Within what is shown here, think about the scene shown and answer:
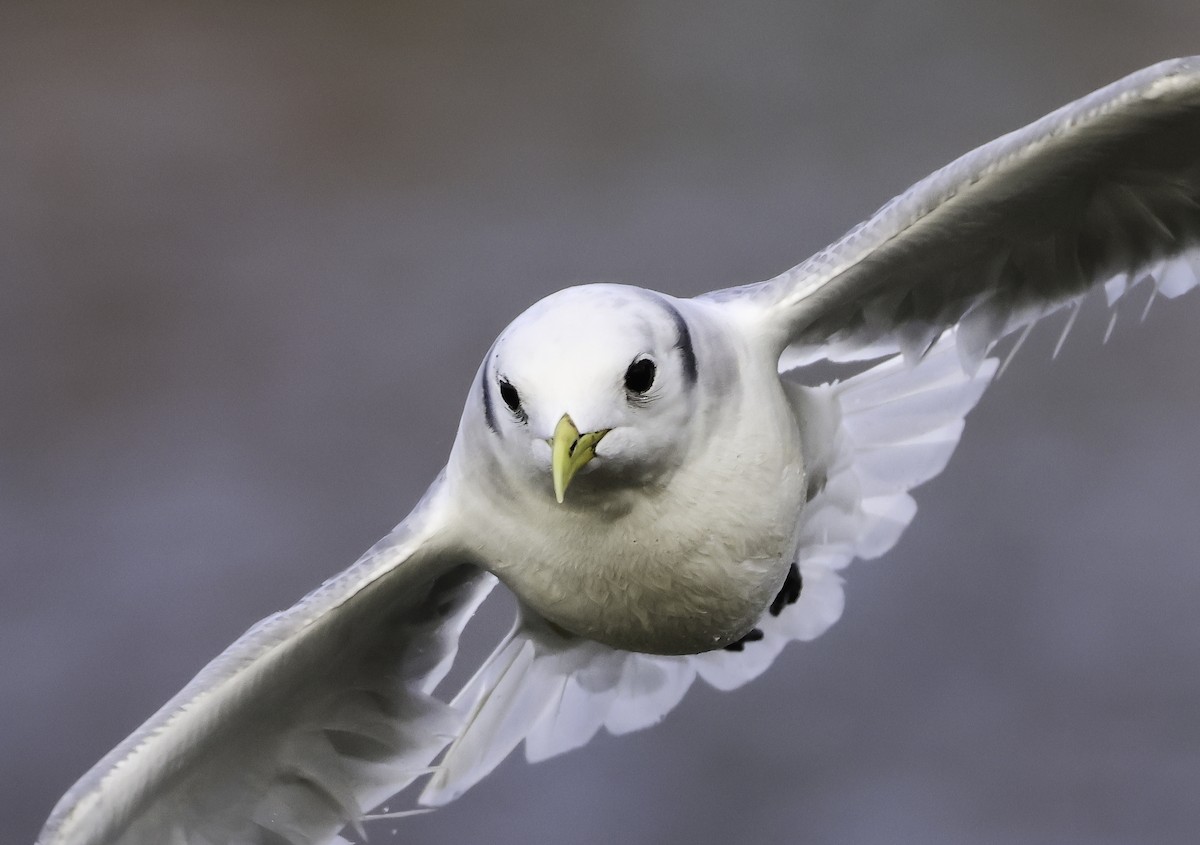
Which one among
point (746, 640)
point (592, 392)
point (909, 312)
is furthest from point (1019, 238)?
point (746, 640)

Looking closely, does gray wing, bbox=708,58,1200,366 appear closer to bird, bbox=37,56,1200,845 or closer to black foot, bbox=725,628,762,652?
bird, bbox=37,56,1200,845

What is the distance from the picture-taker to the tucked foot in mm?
2408

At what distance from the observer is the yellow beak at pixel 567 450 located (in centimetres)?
145

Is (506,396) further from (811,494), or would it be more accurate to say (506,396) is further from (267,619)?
(811,494)

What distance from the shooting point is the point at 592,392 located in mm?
1473

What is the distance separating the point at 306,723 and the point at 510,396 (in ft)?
2.02

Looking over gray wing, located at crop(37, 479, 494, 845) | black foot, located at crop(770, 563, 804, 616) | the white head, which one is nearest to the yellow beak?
the white head

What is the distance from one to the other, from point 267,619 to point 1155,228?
996mm

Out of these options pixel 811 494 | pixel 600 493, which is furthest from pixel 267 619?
pixel 811 494

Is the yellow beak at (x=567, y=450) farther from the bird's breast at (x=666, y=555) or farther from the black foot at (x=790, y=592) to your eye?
the black foot at (x=790, y=592)

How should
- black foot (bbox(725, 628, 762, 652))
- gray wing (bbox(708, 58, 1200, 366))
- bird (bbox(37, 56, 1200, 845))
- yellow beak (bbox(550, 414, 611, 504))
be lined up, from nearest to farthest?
yellow beak (bbox(550, 414, 611, 504)) → bird (bbox(37, 56, 1200, 845)) → gray wing (bbox(708, 58, 1200, 366)) → black foot (bbox(725, 628, 762, 652))

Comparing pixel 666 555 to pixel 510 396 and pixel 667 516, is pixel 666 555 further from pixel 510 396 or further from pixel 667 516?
pixel 510 396

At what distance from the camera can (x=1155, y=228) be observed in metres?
1.91

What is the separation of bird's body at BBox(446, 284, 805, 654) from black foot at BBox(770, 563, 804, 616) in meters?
0.62
